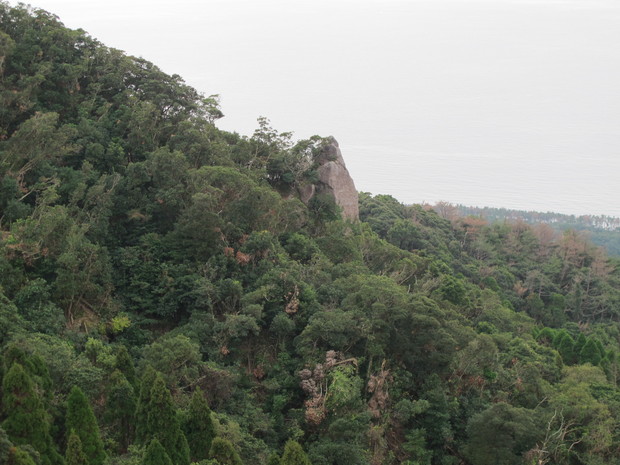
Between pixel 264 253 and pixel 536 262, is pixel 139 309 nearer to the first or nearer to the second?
pixel 264 253

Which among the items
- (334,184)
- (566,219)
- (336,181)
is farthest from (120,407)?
(566,219)

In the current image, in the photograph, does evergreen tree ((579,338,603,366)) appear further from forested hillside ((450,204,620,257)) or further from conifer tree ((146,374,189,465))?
forested hillside ((450,204,620,257))

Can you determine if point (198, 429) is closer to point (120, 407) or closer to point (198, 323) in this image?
point (120, 407)

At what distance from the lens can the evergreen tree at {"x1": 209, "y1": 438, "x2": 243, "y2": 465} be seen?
46.9 ft

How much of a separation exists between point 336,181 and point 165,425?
2056 cm

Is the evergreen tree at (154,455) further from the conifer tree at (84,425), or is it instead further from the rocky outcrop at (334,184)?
the rocky outcrop at (334,184)

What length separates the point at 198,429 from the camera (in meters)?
15.6

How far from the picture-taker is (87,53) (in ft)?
97.9

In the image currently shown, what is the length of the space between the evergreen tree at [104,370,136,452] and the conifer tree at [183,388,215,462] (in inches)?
52.3

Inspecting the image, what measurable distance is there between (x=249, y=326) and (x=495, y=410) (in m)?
7.69

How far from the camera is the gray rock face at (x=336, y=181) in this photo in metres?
33.2

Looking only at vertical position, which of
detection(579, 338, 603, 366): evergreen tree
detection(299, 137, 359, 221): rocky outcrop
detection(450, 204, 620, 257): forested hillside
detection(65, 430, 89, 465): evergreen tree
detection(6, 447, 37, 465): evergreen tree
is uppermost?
detection(450, 204, 620, 257): forested hillside

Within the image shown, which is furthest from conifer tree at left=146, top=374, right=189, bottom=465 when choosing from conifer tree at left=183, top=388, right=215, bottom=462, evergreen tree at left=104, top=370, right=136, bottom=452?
evergreen tree at left=104, top=370, right=136, bottom=452

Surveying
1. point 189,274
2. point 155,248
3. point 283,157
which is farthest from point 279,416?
point 283,157
